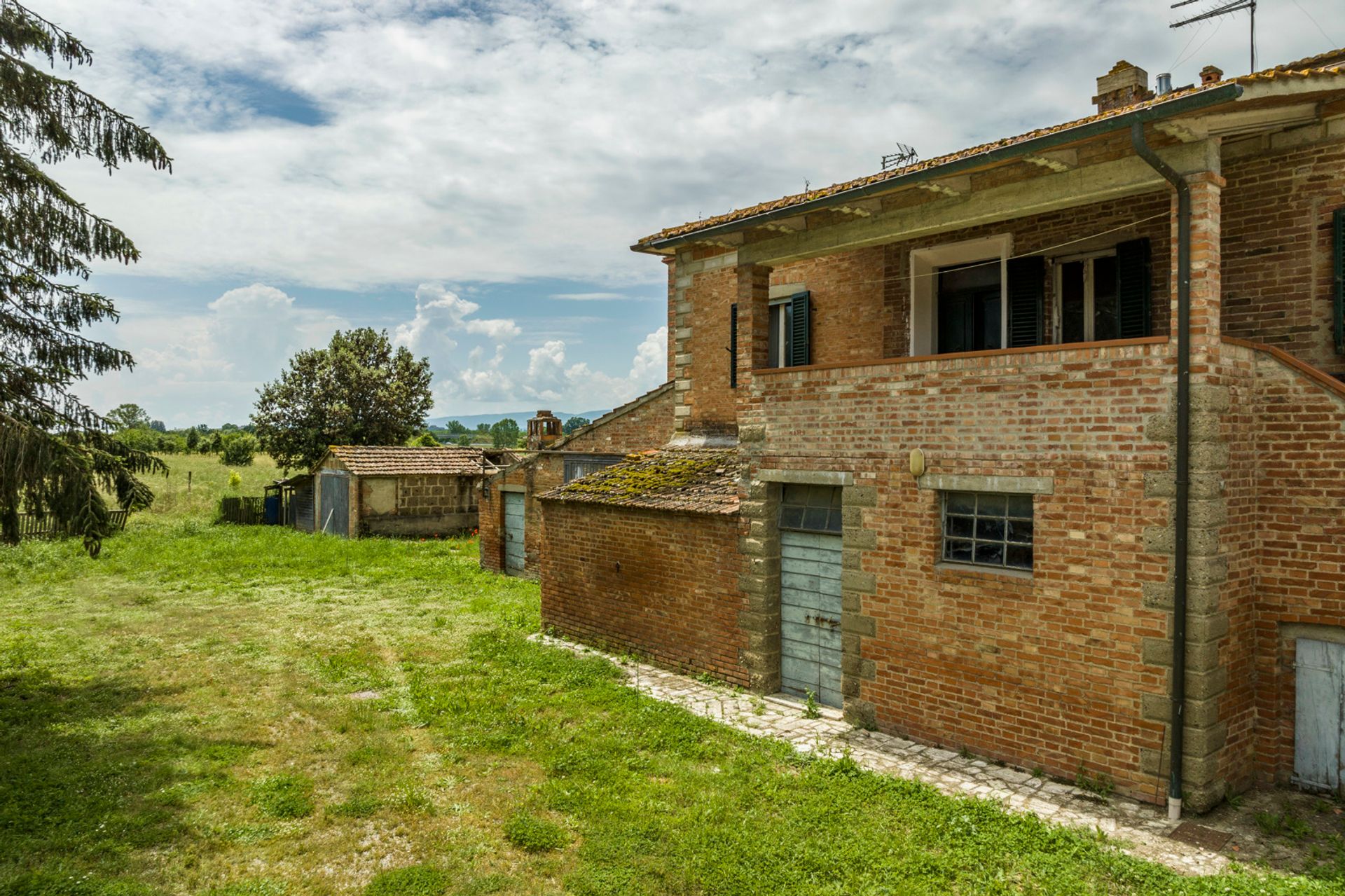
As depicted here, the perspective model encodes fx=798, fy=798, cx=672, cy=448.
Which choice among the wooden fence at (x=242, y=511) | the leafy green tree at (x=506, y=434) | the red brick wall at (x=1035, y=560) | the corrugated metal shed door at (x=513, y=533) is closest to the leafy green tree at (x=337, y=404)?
the wooden fence at (x=242, y=511)

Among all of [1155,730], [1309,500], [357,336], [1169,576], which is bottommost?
[1155,730]

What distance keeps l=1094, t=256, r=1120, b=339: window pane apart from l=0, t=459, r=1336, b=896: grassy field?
576 cm

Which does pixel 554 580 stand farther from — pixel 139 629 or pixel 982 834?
pixel 982 834

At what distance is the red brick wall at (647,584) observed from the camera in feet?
36.0

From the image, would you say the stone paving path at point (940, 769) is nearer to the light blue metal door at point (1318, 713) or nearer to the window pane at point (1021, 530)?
the light blue metal door at point (1318, 713)

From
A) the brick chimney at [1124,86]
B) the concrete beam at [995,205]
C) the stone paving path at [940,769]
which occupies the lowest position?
the stone paving path at [940,769]

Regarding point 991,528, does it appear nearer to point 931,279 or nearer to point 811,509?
point 811,509

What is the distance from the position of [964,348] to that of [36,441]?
36.8 ft

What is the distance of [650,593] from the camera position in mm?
12023

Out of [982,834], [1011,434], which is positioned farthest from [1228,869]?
[1011,434]

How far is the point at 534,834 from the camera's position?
6727mm

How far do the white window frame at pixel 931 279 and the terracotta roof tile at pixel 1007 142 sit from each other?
169 centimetres

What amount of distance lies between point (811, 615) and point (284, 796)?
6.17 meters

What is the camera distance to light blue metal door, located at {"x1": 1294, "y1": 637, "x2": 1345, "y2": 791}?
7.18 metres
